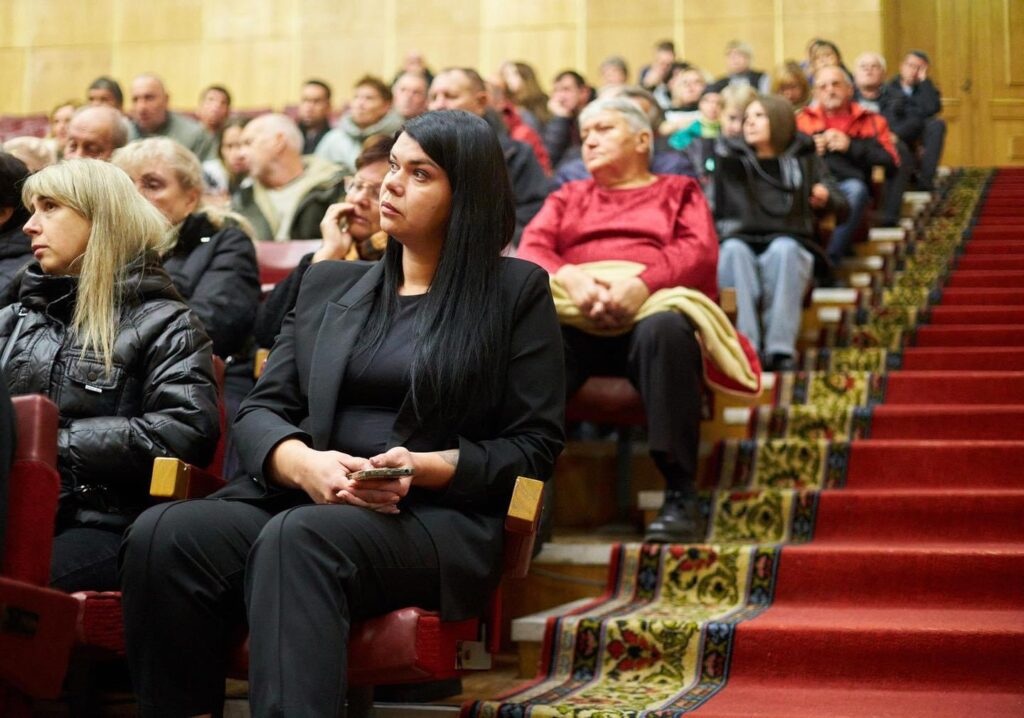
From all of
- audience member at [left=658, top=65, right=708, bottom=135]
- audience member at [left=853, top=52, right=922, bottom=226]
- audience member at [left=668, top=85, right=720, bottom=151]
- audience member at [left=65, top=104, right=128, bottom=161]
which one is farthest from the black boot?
audience member at [left=853, top=52, right=922, bottom=226]

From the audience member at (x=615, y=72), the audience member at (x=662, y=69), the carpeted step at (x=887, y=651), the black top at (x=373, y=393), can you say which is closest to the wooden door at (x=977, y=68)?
the audience member at (x=662, y=69)

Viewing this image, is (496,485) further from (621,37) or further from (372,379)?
(621,37)

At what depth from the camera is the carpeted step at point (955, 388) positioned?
10.6ft

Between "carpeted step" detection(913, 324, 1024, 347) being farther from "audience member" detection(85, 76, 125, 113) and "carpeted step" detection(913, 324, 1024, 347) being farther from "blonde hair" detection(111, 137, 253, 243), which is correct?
"audience member" detection(85, 76, 125, 113)

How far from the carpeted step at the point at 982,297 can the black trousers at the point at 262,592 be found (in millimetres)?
2919

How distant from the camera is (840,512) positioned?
2.62m

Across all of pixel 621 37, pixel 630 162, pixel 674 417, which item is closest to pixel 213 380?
pixel 674 417

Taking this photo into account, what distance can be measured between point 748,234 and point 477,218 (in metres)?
1.95

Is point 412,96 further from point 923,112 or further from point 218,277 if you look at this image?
point 923,112

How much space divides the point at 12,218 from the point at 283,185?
1.30 meters

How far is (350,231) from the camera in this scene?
8.47 feet

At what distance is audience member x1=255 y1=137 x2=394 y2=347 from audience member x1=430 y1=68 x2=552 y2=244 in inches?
40.9

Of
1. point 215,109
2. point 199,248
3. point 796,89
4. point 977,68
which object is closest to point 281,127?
point 199,248

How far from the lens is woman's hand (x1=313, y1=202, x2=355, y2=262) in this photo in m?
2.53
